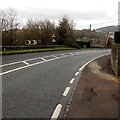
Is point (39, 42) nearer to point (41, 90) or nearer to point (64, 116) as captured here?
point (41, 90)

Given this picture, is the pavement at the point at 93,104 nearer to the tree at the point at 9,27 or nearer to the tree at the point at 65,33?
the tree at the point at 9,27

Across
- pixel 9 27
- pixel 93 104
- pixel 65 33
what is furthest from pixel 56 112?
pixel 65 33

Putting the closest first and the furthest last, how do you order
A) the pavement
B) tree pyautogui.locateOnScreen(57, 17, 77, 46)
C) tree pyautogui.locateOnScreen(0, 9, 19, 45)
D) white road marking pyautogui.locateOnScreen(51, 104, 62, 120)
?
1. white road marking pyautogui.locateOnScreen(51, 104, 62, 120)
2. the pavement
3. tree pyautogui.locateOnScreen(0, 9, 19, 45)
4. tree pyautogui.locateOnScreen(57, 17, 77, 46)

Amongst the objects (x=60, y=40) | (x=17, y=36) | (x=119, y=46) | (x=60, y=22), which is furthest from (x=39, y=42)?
(x=119, y=46)

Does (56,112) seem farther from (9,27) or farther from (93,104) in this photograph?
(9,27)

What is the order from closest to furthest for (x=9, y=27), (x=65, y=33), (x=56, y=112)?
(x=56, y=112)
(x=9, y=27)
(x=65, y=33)

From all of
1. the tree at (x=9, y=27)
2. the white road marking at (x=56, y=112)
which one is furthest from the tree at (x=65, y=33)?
the white road marking at (x=56, y=112)

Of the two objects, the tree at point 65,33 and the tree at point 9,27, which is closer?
the tree at point 9,27

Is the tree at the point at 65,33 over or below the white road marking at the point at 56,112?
over

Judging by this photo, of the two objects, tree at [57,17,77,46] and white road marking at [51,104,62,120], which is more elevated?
tree at [57,17,77,46]

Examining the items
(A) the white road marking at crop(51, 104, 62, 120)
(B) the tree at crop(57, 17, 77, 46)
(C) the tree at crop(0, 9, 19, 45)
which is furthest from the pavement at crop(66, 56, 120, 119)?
(B) the tree at crop(57, 17, 77, 46)

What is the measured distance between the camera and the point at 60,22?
45.3m

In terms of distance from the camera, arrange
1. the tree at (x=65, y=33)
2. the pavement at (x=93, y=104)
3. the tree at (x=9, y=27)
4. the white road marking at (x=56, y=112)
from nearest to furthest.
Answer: the white road marking at (x=56, y=112)
the pavement at (x=93, y=104)
the tree at (x=9, y=27)
the tree at (x=65, y=33)

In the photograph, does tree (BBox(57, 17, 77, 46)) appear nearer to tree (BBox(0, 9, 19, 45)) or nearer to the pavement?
tree (BBox(0, 9, 19, 45))
